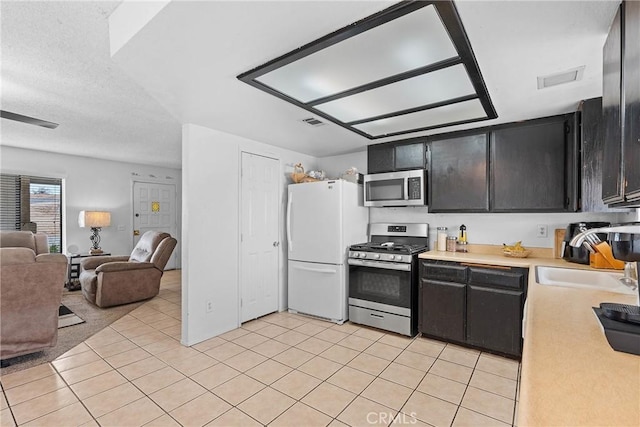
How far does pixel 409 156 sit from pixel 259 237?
2.03m

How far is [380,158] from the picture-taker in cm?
375

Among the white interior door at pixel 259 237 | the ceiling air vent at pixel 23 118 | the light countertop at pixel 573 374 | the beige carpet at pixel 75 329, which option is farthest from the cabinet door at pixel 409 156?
the ceiling air vent at pixel 23 118

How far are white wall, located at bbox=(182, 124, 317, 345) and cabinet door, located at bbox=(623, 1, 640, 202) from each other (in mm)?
3076

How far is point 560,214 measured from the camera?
2.94 meters

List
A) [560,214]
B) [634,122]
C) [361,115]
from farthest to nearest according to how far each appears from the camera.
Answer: [560,214], [361,115], [634,122]

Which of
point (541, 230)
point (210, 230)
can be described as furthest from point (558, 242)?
point (210, 230)

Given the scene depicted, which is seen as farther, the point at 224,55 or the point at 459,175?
the point at 459,175

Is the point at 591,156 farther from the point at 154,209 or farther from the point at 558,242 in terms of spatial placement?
the point at 154,209

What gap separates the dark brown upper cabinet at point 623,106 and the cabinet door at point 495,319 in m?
1.48

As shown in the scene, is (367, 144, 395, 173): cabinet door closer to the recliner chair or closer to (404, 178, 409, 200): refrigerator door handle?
(404, 178, 409, 200): refrigerator door handle

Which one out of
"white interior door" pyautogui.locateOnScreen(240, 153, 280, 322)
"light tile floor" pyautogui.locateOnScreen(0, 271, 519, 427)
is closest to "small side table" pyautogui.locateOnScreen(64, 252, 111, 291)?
"light tile floor" pyautogui.locateOnScreen(0, 271, 519, 427)

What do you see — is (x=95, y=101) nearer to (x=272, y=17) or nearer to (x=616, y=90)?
(x=272, y=17)

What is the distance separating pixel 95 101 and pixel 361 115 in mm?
2573

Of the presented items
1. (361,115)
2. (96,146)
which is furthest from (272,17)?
(96,146)
